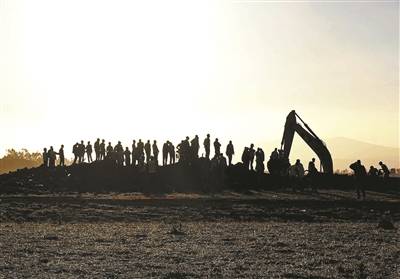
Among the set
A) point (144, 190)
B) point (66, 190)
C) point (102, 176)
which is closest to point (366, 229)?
point (144, 190)

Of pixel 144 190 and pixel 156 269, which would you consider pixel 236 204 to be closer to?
pixel 144 190

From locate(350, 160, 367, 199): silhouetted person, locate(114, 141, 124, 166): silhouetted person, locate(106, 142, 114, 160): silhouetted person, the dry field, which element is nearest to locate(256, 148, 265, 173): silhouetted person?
locate(114, 141, 124, 166): silhouetted person

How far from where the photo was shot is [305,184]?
43188mm

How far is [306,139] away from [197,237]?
3070 cm

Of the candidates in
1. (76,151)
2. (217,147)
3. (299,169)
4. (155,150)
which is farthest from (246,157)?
(76,151)

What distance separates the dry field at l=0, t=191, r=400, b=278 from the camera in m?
14.7

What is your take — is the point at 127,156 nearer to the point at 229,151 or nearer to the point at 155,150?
the point at 155,150

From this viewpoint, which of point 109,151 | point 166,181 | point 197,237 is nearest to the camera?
point 197,237

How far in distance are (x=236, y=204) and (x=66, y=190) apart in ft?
45.0

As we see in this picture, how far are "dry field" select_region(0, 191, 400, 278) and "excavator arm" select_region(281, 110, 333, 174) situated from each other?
1460 cm

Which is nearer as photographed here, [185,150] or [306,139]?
[185,150]

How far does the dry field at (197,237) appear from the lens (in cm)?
1470

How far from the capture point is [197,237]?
66.8ft

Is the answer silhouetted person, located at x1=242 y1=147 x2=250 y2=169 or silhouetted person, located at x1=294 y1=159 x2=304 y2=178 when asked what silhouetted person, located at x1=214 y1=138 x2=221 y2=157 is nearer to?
silhouetted person, located at x1=242 y1=147 x2=250 y2=169
